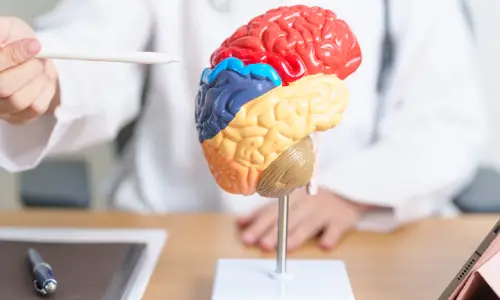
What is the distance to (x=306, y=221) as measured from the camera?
0.72m

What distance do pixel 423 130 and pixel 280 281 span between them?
1.17 feet

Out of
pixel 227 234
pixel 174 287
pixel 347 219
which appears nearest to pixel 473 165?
pixel 347 219

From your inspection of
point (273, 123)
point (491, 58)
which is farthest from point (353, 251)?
point (491, 58)

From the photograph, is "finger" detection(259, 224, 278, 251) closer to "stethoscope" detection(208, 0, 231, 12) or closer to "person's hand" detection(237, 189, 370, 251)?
"person's hand" detection(237, 189, 370, 251)

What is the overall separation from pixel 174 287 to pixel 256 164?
182 millimetres

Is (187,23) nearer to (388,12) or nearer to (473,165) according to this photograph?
(388,12)

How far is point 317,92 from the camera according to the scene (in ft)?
1.54

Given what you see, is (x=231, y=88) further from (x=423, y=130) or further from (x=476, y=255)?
(x=423, y=130)

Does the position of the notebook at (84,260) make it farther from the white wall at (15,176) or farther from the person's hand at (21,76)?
the white wall at (15,176)

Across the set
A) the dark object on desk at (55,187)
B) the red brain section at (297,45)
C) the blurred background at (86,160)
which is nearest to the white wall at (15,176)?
the blurred background at (86,160)

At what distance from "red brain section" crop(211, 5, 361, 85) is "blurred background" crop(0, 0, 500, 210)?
1.54ft

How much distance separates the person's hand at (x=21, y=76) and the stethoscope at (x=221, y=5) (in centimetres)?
27

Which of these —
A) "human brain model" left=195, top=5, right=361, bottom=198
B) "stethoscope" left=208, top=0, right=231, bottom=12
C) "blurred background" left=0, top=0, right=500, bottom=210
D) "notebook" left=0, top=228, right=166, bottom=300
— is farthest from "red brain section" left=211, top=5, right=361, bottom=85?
"blurred background" left=0, top=0, right=500, bottom=210

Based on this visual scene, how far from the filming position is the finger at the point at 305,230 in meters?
0.69
